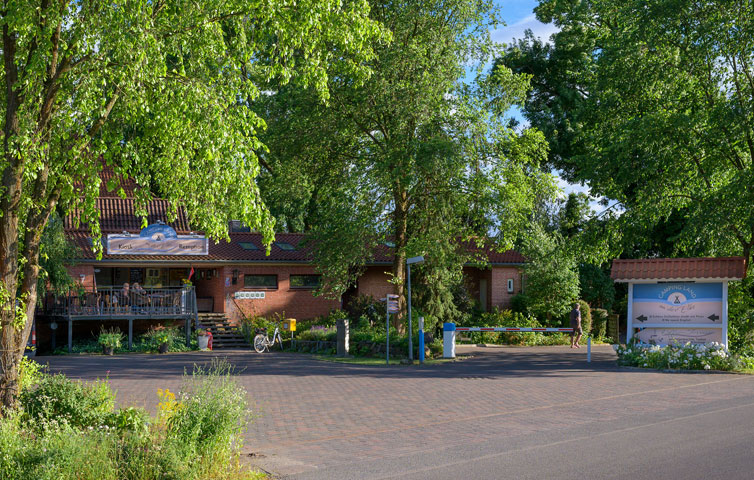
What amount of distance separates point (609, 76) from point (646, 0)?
8.15ft

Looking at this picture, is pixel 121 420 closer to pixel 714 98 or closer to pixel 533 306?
pixel 714 98

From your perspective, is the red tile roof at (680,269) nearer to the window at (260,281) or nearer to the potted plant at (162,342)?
the potted plant at (162,342)

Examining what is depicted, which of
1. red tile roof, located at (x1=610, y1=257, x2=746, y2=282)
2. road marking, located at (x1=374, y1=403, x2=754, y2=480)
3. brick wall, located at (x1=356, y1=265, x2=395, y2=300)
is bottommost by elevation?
road marking, located at (x1=374, y1=403, x2=754, y2=480)

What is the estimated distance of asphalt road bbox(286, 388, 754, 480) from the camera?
27.1 feet

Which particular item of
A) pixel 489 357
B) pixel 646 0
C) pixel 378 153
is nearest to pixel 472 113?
pixel 378 153

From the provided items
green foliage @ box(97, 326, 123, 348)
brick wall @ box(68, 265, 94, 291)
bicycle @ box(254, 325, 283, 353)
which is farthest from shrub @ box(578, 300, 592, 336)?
brick wall @ box(68, 265, 94, 291)

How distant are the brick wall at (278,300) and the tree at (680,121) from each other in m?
15.2

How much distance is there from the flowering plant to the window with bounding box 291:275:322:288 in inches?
700

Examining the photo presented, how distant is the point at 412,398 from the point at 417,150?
37.0 ft

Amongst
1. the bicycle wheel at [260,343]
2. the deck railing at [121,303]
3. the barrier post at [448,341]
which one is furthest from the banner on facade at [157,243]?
the barrier post at [448,341]

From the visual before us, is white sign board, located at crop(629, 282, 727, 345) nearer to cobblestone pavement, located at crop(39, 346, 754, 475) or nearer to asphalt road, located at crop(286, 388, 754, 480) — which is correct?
cobblestone pavement, located at crop(39, 346, 754, 475)

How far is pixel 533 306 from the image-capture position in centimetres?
3438

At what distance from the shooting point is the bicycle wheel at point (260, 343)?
92.7 ft

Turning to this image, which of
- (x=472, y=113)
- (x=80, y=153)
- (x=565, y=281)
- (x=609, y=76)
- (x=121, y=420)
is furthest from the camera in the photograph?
(x=565, y=281)
